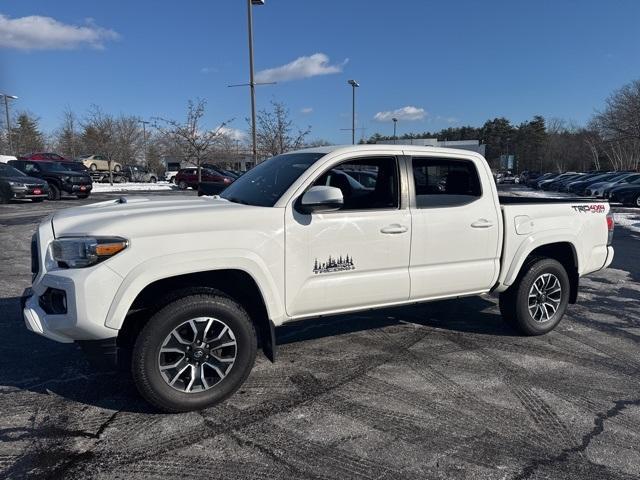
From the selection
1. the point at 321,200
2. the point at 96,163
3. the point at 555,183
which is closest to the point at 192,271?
the point at 321,200

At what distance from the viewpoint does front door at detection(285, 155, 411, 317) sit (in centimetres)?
367

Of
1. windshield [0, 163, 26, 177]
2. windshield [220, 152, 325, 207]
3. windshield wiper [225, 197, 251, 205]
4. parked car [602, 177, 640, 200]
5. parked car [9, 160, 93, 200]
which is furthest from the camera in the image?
parked car [602, 177, 640, 200]

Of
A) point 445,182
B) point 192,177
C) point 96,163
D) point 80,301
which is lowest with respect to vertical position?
point 80,301

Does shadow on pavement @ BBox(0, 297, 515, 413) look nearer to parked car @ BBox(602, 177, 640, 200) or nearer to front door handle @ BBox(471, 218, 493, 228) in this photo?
front door handle @ BBox(471, 218, 493, 228)

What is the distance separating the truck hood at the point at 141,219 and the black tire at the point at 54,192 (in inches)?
755

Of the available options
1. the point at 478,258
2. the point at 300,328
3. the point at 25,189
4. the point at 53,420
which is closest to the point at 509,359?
the point at 478,258

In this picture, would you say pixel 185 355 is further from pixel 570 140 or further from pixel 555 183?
pixel 570 140

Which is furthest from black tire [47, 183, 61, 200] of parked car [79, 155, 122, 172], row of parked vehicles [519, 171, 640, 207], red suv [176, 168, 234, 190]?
row of parked vehicles [519, 171, 640, 207]

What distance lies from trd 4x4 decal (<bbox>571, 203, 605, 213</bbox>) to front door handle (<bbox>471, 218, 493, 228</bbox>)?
1.28m

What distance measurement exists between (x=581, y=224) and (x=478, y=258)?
4.90ft

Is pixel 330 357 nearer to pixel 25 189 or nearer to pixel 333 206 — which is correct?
pixel 333 206

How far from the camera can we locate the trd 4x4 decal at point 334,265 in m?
3.74

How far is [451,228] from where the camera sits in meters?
4.31

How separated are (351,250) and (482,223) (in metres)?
1.43
